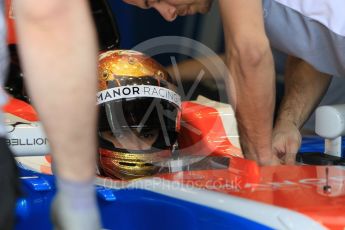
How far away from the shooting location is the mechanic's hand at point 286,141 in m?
2.37

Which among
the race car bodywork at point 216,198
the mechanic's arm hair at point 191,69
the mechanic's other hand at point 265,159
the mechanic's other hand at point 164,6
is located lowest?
the race car bodywork at point 216,198

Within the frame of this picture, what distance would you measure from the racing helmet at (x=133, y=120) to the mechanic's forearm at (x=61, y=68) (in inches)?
45.8

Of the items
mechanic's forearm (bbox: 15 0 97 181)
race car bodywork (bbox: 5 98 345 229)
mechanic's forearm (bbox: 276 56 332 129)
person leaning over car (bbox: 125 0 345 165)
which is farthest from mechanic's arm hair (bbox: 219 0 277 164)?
mechanic's forearm (bbox: 15 0 97 181)

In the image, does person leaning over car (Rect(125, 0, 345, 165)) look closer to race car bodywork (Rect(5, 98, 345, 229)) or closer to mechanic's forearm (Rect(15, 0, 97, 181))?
race car bodywork (Rect(5, 98, 345, 229))

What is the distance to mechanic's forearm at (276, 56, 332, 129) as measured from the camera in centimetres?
270

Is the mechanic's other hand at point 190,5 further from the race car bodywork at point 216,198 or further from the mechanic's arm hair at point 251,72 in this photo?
the race car bodywork at point 216,198

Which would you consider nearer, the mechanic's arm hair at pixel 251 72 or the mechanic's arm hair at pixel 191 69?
the mechanic's arm hair at pixel 251 72

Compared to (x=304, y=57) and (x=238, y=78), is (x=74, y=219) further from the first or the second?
(x=304, y=57)

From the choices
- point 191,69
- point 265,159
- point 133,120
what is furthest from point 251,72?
point 191,69

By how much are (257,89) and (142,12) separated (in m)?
1.49

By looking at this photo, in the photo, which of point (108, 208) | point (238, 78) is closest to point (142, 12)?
A: point (238, 78)

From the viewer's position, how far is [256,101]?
2158 millimetres

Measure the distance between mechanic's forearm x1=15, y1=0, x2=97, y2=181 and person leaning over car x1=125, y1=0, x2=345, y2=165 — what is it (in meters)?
1.10

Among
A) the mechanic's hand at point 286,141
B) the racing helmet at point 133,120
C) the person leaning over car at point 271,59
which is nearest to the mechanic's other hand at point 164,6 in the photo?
the person leaning over car at point 271,59
